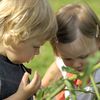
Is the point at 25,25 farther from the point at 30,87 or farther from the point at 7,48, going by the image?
the point at 30,87

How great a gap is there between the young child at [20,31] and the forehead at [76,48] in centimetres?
26

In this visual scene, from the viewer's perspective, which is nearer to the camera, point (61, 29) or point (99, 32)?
point (61, 29)

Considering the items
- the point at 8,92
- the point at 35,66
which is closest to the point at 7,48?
the point at 8,92

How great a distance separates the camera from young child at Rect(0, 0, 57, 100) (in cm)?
191

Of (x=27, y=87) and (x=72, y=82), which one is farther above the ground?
(x=72, y=82)

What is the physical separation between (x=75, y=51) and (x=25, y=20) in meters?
0.44

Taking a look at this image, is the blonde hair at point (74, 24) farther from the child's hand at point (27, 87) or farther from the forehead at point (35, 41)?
the child's hand at point (27, 87)

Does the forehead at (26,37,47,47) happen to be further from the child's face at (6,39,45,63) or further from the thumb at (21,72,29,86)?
the thumb at (21,72,29,86)

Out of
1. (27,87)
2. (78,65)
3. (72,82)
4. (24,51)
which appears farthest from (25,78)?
(72,82)

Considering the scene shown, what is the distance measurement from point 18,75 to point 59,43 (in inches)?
12.8

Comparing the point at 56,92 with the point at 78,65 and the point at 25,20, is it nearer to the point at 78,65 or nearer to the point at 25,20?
the point at 25,20

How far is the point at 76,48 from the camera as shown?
Answer: 2.24 meters

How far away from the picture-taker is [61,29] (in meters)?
2.18

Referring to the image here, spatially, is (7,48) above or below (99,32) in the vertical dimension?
above
